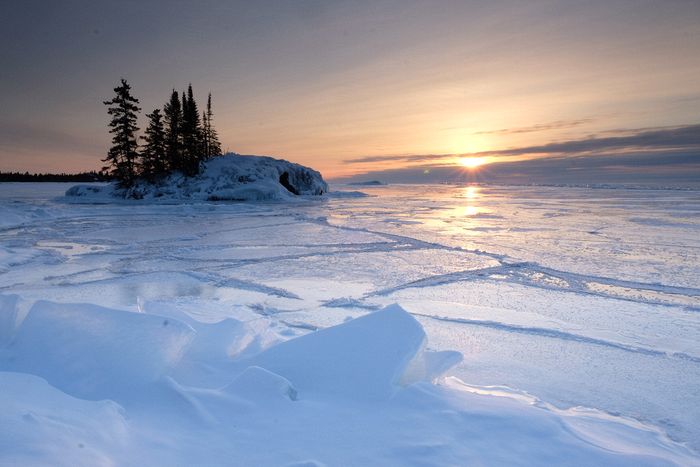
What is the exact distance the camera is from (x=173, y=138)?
40219mm

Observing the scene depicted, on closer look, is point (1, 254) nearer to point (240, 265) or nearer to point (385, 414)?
point (240, 265)

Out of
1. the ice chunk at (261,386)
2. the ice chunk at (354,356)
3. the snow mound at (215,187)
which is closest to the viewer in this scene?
the ice chunk at (261,386)

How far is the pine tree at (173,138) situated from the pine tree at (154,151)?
3.52ft

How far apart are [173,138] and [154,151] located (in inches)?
108

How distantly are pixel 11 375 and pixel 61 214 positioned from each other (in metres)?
19.9

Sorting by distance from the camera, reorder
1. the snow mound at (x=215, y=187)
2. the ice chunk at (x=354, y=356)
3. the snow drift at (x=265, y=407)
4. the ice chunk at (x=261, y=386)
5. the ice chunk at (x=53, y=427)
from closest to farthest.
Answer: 1. the ice chunk at (x=53, y=427)
2. the snow drift at (x=265, y=407)
3. the ice chunk at (x=261, y=386)
4. the ice chunk at (x=354, y=356)
5. the snow mound at (x=215, y=187)

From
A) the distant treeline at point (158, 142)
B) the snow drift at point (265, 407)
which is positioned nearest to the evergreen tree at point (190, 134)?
the distant treeline at point (158, 142)

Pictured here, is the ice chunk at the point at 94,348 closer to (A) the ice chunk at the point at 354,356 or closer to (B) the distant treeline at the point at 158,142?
(A) the ice chunk at the point at 354,356

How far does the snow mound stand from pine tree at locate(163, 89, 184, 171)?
248 cm

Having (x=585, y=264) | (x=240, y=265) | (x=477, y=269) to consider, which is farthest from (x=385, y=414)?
(x=585, y=264)

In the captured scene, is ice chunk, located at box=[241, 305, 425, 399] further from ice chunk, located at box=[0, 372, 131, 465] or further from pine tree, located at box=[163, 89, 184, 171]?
pine tree, located at box=[163, 89, 184, 171]

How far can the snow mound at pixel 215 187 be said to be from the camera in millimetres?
35062

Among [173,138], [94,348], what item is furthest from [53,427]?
[173,138]

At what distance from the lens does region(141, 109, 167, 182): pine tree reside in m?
37.4
